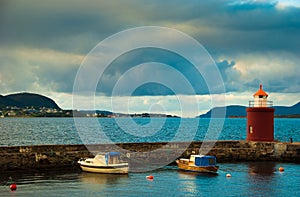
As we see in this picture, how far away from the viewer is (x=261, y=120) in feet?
Answer: 117

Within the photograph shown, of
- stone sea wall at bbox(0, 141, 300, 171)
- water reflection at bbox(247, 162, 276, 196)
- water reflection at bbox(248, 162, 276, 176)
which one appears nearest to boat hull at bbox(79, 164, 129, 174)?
stone sea wall at bbox(0, 141, 300, 171)

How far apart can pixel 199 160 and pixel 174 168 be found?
2.40 m

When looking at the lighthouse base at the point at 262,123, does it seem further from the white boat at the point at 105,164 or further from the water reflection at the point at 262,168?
A: the white boat at the point at 105,164

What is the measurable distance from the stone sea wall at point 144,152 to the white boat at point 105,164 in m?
1.59

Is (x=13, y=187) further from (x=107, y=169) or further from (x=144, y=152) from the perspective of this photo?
(x=144, y=152)

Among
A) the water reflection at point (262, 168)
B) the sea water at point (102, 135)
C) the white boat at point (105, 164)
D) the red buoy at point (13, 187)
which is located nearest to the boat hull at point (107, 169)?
the white boat at point (105, 164)

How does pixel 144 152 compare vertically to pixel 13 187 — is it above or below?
above

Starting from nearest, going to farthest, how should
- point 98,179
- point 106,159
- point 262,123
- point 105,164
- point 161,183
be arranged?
point 161,183
point 98,179
point 106,159
point 105,164
point 262,123

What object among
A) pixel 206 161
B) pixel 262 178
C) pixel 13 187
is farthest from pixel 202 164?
pixel 13 187

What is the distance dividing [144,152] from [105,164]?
4587 millimetres

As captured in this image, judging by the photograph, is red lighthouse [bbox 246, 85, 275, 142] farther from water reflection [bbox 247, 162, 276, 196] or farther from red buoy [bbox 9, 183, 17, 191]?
red buoy [bbox 9, 183, 17, 191]

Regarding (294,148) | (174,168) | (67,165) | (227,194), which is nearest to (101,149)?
(67,165)

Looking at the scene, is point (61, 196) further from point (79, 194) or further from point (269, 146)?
point (269, 146)

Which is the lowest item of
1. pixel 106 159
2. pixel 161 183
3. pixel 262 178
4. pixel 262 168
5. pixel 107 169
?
pixel 161 183
